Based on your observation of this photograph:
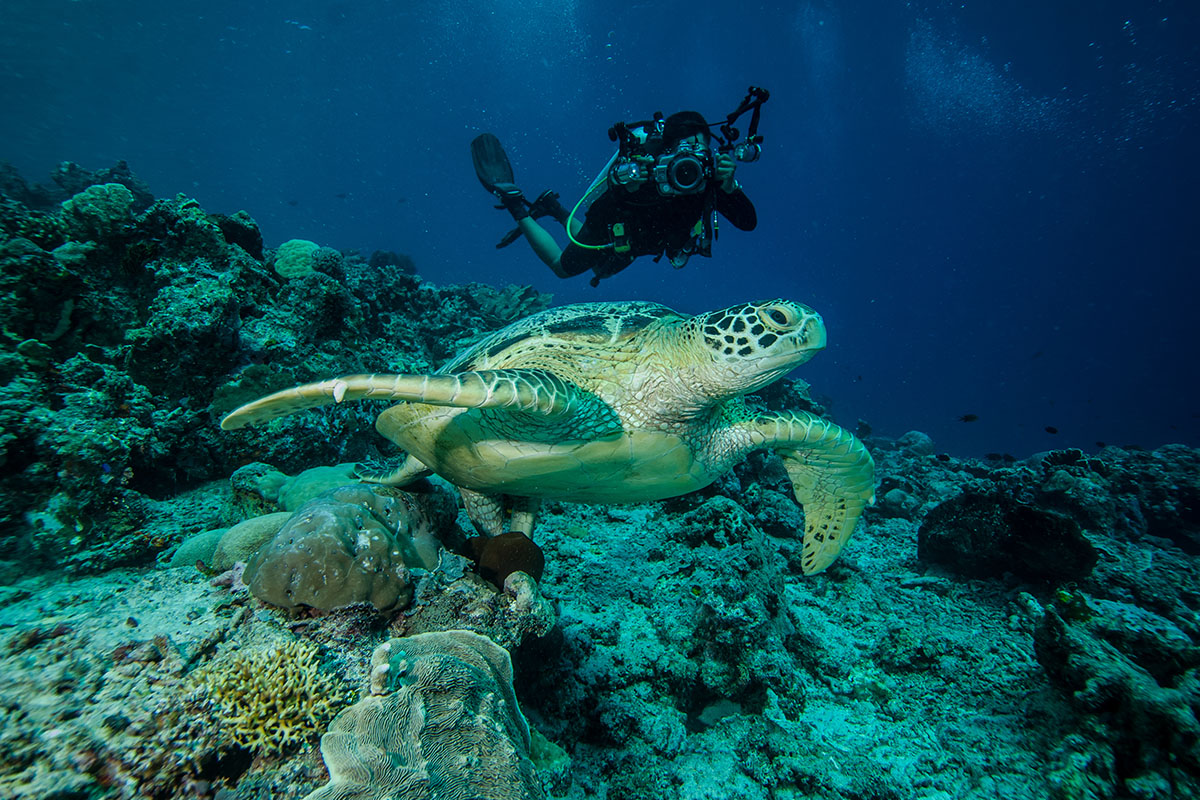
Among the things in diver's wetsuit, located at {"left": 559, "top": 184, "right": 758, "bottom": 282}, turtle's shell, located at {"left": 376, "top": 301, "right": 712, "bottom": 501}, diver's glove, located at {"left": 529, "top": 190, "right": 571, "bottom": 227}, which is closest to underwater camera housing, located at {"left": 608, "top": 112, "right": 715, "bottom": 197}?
diver's wetsuit, located at {"left": 559, "top": 184, "right": 758, "bottom": 282}

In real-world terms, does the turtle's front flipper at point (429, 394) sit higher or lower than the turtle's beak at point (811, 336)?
lower

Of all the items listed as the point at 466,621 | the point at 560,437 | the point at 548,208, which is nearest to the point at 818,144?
the point at 548,208

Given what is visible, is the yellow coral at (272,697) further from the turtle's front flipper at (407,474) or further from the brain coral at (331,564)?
the turtle's front flipper at (407,474)

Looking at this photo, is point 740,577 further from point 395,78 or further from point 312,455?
point 395,78

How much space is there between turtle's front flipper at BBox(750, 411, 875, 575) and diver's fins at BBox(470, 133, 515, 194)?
8024mm

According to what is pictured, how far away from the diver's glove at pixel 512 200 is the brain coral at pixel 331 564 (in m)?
7.82

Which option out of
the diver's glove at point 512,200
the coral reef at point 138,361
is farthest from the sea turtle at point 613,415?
the diver's glove at point 512,200

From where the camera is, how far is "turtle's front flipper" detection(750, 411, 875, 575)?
3246mm

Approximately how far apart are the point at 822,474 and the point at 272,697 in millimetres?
3646

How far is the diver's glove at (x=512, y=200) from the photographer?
8609 millimetres

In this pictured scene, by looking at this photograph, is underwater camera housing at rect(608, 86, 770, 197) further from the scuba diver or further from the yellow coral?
the yellow coral

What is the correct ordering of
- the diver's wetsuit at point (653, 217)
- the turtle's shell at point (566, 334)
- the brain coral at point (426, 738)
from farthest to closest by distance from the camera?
1. the diver's wetsuit at point (653, 217)
2. the turtle's shell at point (566, 334)
3. the brain coral at point (426, 738)

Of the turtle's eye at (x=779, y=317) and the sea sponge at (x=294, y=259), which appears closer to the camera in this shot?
the turtle's eye at (x=779, y=317)

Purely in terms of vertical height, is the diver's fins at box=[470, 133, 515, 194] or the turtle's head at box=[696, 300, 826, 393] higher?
the diver's fins at box=[470, 133, 515, 194]
